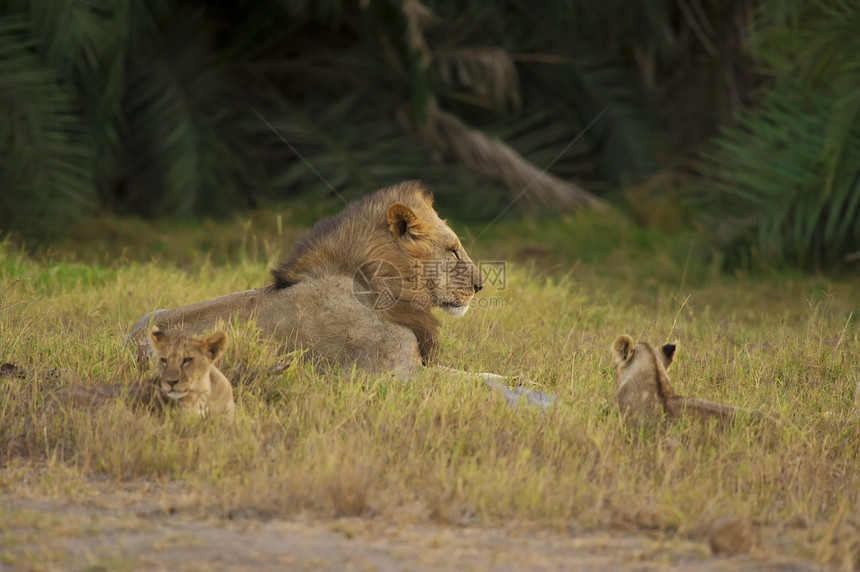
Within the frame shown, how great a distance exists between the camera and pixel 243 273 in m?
8.20

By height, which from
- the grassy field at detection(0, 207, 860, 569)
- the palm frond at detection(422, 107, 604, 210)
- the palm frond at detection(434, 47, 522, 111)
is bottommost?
the grassy field at detection(0, 207, 860, 569)

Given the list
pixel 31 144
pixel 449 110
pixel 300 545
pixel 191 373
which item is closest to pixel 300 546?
pixel 300 545

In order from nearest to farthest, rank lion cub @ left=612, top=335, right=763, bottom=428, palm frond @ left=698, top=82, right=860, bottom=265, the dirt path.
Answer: the dirt path, lion cub @ left=612, top=335, right=763, bottom=428, palm frond @ left=698, top=82, right=860, bottom=265

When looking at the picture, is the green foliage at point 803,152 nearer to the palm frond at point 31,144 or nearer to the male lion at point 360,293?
the male lion at point 360,293

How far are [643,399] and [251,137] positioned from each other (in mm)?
8992

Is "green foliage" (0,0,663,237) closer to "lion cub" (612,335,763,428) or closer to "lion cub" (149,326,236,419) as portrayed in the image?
"lion cub" (149,326,236,419)

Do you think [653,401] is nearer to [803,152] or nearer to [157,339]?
[157,339]

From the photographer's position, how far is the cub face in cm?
428

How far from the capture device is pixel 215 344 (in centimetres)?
444

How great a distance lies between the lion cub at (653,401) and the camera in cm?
456

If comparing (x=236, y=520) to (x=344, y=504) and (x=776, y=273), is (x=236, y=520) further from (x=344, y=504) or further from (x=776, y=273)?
(x=776, y=273)

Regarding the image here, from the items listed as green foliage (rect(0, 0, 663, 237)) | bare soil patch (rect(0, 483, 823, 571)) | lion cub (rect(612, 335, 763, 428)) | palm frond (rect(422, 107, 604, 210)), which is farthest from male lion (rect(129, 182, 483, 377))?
palm frond (rect(422, 107, 604, 210))

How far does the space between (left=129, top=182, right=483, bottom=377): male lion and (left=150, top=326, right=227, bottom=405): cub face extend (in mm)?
886

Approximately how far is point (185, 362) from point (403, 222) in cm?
170
